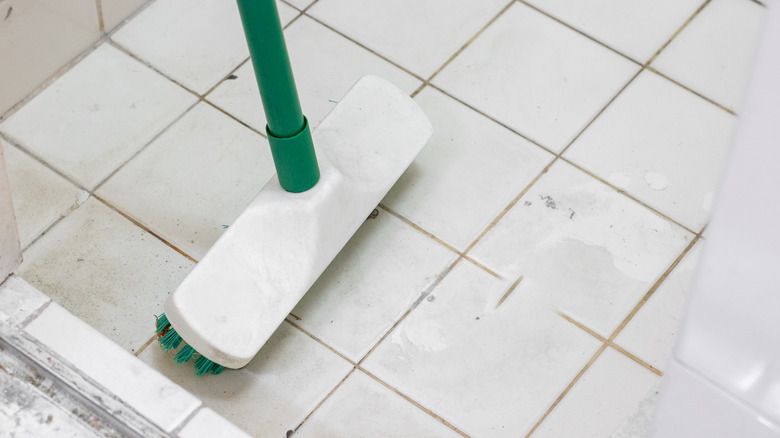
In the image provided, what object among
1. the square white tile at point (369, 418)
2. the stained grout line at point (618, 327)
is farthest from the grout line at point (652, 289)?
the square white tile at point (369, 418)

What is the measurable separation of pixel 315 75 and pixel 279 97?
0.36m

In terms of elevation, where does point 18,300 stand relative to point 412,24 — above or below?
above

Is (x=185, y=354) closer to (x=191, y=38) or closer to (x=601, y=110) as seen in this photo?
(x=191, y=38)

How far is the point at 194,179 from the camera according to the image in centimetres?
123

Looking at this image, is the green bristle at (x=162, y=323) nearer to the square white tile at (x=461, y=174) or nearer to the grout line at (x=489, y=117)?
the square white tile at (x=461, y=174)

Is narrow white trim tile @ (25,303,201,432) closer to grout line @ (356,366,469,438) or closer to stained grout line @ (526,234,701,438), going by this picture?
grout line @ (356,366,469,438)

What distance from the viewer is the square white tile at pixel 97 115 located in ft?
4.08

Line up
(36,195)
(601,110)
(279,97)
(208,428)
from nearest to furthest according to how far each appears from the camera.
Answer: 1. (208,428)
2. (279,97)
3. (36,195)
4. (601,110)

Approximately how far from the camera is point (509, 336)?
1.11m

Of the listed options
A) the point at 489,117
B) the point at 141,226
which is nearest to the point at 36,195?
the point at 141,226

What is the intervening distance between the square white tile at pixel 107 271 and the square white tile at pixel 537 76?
1.48 ft

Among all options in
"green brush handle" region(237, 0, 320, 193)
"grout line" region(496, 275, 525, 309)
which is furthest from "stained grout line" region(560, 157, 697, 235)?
"green brush handle" region(237, 0, 320, 193)

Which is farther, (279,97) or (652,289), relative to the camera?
(652,289)

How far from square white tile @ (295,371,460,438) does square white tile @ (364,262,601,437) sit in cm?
1
